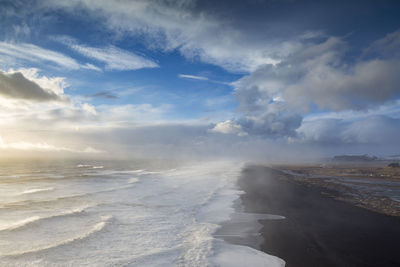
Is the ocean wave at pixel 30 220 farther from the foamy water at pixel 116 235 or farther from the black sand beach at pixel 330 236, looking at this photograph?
the black sand beach at pixel 330 236

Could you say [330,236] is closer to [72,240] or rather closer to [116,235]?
[116,235]

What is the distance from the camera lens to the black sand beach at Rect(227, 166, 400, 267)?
1144cm

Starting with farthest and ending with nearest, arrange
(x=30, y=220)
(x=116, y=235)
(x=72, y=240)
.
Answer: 1. (x=30, y=220)
2. (x=116, y=235)
3. (x=72, y=240)

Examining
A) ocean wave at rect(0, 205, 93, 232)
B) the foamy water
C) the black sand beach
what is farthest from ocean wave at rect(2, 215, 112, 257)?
the black sand beach

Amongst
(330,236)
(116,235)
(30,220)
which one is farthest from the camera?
(30,220)

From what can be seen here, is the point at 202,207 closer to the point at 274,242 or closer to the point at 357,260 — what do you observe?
the point at 274,242

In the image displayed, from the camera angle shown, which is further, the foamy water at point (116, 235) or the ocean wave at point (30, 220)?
the ocean wave at point (30, 220)

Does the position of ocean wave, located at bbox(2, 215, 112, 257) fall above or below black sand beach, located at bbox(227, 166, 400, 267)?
below

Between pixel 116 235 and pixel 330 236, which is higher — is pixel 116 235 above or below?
below

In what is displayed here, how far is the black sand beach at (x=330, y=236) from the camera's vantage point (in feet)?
37.5

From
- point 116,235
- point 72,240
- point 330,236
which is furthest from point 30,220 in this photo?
point 330,236

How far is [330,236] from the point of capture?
47.8 feet

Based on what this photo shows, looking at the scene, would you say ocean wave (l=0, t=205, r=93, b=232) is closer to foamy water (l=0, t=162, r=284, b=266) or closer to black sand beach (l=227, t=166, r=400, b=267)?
foamy water (l=0, t=162, r=284, b=266)

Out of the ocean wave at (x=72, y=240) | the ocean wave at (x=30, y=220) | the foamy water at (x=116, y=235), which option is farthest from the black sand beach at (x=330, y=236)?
the ocean wave at (x=30, y=220)
